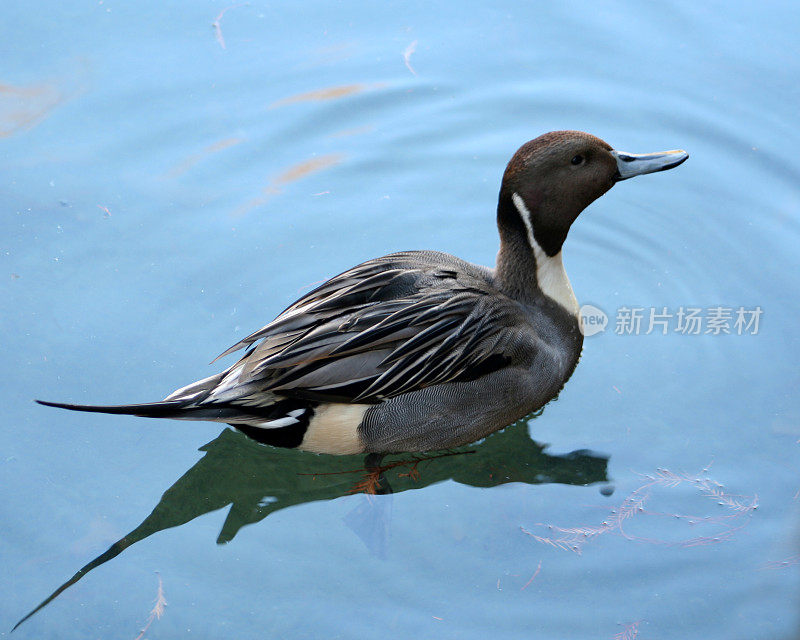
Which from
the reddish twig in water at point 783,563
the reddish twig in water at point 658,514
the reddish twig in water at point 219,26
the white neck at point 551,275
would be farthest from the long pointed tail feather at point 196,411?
the reddish twig in water at point 219,26

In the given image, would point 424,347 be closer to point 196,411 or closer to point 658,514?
point 196,411

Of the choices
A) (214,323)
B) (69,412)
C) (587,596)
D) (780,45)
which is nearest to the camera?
(587,596)

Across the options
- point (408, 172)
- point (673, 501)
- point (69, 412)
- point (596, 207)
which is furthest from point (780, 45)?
point (69, 412)

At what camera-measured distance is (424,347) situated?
14.5 ft

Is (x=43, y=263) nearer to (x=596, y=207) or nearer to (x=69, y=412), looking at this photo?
(x=69, y=412)

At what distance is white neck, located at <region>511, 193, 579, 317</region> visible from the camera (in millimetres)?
4656

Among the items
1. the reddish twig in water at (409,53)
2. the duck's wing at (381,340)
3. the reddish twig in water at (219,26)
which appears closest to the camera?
the duck's wing at (381,340)

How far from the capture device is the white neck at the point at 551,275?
466cm

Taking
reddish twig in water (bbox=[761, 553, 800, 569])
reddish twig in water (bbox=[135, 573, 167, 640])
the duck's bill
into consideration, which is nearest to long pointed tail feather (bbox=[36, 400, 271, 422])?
reddish twig in water (bbox=[135, 573, 167, 640])

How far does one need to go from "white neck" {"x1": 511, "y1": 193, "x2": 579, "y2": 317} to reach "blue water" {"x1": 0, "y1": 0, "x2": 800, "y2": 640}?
1.55ft

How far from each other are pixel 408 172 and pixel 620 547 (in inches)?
112

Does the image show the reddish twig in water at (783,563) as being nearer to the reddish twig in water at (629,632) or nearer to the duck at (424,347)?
the reddish twig in water at (629,632)

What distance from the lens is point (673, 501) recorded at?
4.51 metres

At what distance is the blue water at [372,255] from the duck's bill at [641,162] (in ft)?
3.12
